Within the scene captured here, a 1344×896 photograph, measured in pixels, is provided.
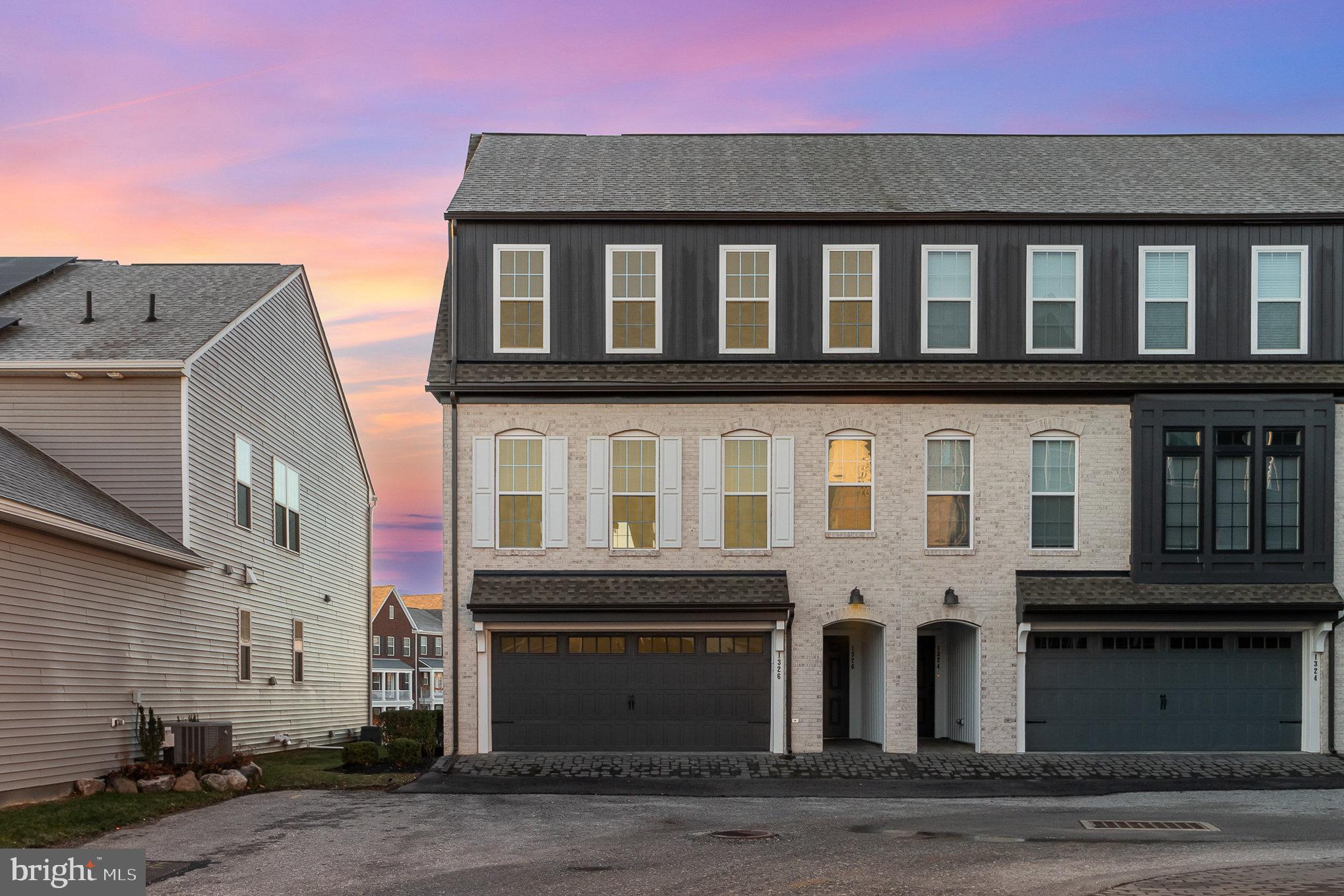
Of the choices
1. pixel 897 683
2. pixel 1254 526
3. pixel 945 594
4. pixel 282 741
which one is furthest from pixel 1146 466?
pixel 282 741

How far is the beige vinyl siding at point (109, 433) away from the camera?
73.5 ft

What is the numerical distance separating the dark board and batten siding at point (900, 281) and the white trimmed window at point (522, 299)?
4.9 inches

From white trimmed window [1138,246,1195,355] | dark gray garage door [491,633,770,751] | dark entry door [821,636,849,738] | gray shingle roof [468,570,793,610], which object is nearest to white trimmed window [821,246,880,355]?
gray shingle roof [468,570,793,610]

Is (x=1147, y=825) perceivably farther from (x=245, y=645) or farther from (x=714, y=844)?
(x=245, y=645)

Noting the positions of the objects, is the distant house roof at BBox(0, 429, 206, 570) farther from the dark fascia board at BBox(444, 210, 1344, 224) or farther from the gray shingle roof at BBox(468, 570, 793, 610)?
the dark fascia board at BBox(444, 210, 1344, 224)

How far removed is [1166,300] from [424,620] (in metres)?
89.2

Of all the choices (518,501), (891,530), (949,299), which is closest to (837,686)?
(891,530)

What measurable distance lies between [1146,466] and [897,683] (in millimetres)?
5617

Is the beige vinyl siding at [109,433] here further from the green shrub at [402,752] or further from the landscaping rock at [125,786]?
the green shrub at [402,752]

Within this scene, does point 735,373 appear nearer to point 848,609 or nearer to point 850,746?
point 848,609

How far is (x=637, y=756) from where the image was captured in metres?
22.7

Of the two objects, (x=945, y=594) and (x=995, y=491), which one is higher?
(x=995, y=491)

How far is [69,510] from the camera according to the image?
1880cm

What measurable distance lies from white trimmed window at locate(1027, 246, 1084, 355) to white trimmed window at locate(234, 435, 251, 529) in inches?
576
